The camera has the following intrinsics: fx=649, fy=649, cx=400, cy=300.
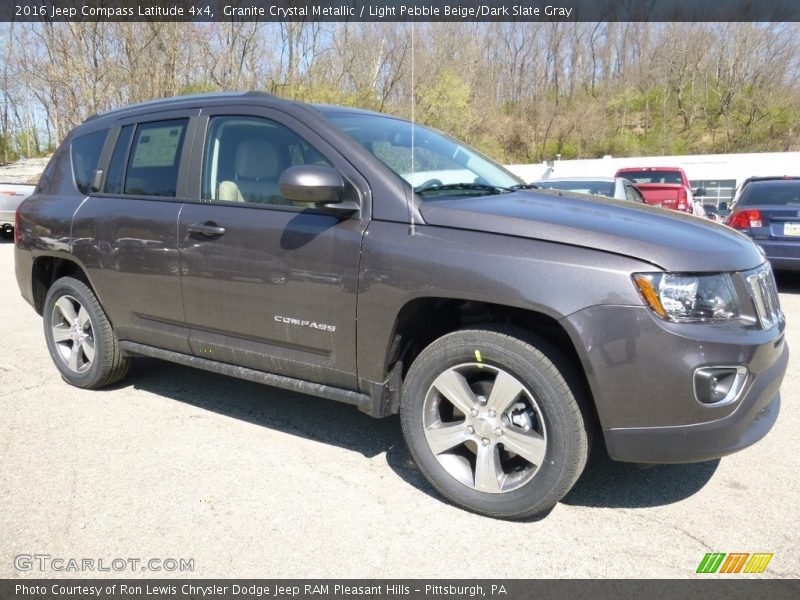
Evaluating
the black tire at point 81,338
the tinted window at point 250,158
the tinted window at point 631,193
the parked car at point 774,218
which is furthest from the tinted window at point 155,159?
the tinted window at point 631,193

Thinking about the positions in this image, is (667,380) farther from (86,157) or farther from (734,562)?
(86,157)

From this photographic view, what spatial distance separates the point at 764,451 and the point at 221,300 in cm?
308

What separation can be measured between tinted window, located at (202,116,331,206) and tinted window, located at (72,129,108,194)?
3.87 ft

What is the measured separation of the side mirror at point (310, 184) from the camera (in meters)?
2.96

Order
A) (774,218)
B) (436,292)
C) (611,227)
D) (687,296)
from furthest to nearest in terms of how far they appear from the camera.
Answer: (774,218), (436,292), (611,227), (687,296)

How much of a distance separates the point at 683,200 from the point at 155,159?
10.5m

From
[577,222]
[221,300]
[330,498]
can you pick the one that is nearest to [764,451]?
[577,222]

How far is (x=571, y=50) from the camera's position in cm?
4559

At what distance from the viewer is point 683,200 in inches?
471

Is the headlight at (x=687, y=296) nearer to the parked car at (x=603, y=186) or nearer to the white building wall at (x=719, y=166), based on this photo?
the parked car at (x=603, y=186)

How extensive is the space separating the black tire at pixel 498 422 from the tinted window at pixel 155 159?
6.54ft

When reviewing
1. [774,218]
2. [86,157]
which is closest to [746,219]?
[774,218]
